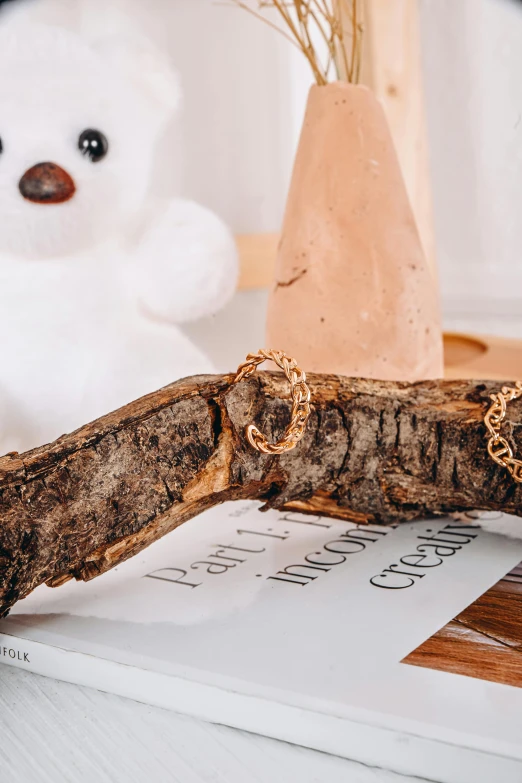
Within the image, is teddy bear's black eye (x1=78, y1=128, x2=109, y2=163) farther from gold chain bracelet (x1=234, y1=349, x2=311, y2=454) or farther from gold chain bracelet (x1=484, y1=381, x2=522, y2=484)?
gold chain bracelet (x1=484, y1=381, x2=522, y2=484)

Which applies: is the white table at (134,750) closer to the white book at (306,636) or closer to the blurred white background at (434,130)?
the white book at (306,636)

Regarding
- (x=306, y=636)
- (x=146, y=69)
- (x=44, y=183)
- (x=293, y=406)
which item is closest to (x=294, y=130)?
(x=146, y=69)

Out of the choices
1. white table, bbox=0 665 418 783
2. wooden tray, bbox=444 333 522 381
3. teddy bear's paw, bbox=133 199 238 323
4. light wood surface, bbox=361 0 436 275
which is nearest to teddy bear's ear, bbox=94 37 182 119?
teddy bear's paw, bbox=133 199 238 323

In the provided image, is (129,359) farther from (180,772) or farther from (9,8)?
(180,772)

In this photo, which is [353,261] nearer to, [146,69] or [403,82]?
[146,69]

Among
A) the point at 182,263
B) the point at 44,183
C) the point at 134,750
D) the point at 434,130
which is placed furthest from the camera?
the point at 434,130

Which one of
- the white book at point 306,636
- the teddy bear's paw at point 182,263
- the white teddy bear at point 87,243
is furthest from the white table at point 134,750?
the teddy bear's paw at point 182,263

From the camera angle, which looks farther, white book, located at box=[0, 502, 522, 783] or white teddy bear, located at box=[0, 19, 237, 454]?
white teddy bear, located at box=[0, 19, 237, 454]
